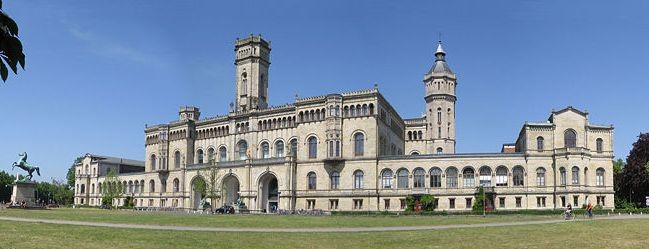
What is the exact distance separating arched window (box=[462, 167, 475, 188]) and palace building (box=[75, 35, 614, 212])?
0.47 feet

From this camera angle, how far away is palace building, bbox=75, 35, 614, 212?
81.8 meters

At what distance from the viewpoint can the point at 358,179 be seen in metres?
89.0

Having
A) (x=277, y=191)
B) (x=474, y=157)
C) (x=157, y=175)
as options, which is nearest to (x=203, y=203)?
(x=277, y=191)

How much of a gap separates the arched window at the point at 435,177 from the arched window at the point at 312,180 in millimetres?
18492

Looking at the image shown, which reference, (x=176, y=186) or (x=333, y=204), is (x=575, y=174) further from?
(x=176, y=186)

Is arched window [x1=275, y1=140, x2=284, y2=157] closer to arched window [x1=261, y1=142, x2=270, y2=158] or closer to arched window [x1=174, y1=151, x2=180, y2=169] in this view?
arched window [x1=261, y1=142, x2=270, y2=158]

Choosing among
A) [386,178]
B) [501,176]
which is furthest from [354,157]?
[501,176]

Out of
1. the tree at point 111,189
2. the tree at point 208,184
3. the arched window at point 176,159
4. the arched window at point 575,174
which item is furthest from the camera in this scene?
the tree at point 111,189

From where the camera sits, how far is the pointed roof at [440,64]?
113 meters

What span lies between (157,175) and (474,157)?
6737 centimetres

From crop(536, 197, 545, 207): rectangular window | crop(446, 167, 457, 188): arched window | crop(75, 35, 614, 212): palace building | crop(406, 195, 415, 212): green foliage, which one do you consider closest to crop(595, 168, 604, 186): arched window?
crop(75, 35, 614, 212): palace building

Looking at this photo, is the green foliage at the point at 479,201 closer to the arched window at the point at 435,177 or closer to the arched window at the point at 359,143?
the arched window at the point at 435,177

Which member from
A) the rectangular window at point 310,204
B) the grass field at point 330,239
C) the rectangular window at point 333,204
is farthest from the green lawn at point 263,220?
the rectangular window at point 310,204

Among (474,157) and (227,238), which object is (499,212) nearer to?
(474,157)
